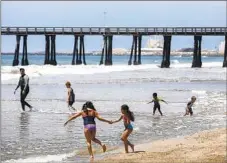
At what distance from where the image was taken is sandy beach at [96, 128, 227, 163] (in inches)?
362

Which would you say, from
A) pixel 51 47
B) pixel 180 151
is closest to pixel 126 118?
pixel 180 151

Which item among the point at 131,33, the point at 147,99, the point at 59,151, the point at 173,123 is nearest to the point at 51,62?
the point at 131,33

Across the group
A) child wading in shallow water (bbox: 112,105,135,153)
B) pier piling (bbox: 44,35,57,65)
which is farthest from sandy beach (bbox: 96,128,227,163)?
pier piling (bbox: 44,35,57,65)

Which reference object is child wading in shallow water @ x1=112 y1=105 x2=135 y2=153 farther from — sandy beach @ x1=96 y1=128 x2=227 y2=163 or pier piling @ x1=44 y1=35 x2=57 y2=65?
pier piling @ x1=44 y1=35 x2=57 y2=65

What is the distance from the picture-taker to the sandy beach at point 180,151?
9.20m

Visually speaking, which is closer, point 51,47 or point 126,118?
point 126,118

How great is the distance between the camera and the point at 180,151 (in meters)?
9.89

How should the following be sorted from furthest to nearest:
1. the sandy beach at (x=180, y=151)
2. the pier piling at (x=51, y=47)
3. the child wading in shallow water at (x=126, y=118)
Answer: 1. the pier piling at (x=51, y=47)
2. the child wading in shallow water at (x=126, y=118)
3. the sandy beach at (x=180, y=151)

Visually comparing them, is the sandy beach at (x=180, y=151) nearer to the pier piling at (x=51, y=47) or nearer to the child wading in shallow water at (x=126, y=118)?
the child wading in shallow water at (x=126, y=118)

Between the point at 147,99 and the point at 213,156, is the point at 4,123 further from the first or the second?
the point at 147,99

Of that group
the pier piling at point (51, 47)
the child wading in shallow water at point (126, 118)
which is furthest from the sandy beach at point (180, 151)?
the pier piling at point (51, 47)

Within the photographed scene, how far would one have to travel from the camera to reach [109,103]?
20.5 meters

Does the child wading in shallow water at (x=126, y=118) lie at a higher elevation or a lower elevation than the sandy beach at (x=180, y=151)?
higher

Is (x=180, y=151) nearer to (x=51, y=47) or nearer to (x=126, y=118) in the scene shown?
(x=126, y=118)
